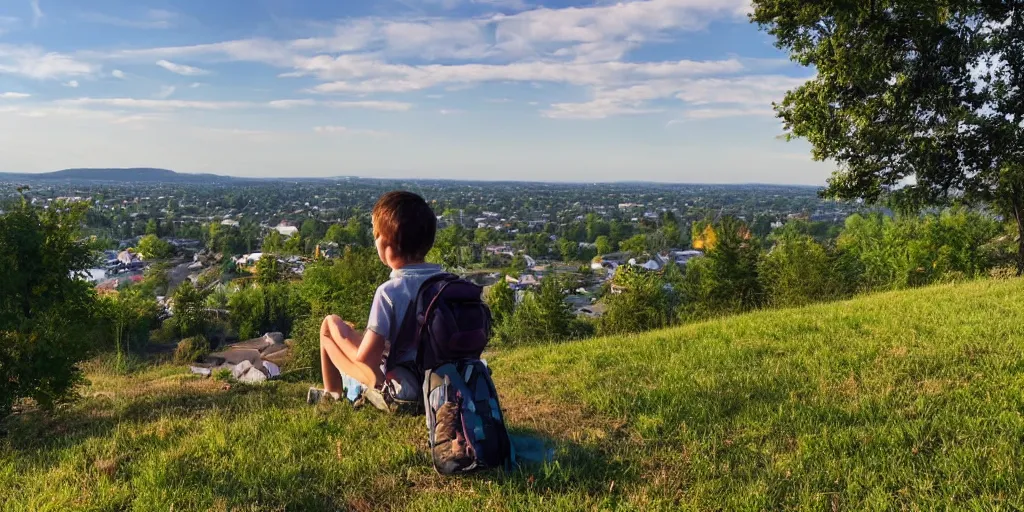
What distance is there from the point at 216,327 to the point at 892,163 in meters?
41.9

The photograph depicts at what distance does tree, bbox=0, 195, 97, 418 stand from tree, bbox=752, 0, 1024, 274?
1264cm

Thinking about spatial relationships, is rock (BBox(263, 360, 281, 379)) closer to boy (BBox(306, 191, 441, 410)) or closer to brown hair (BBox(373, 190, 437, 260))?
boy (BBox(306, 191, 441, 410))

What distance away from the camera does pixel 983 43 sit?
40.1ft

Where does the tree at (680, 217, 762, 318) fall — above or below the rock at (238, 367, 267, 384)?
below

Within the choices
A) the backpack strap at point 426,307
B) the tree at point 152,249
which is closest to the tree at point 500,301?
the backpack strap at point 426,307

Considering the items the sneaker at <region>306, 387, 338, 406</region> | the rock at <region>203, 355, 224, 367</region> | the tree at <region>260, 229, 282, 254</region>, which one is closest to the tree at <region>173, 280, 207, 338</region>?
the rock at <region>203, 355, 224, 367</region>

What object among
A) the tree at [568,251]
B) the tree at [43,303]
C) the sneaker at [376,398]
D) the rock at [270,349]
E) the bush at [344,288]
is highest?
the tree at [43,303]

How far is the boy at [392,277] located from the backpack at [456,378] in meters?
0.11

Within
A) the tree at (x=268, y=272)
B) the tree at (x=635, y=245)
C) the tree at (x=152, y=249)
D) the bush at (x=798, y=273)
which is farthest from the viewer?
the tree at (x=635, y=245)

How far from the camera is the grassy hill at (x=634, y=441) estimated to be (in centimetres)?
304

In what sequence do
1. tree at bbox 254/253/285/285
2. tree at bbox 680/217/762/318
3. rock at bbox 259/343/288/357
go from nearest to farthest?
rock at bbox 259/343/288/357
tree at bbox 680/217/762/318
tree at bbox 254/253/285/285

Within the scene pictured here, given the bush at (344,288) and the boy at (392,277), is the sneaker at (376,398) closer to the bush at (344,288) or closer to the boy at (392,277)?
the boy at (392,277)

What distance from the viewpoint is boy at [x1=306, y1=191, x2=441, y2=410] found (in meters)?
3.47

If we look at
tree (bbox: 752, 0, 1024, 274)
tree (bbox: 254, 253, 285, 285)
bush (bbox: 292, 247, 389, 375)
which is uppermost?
tree (bbox: 752, 0, 1024, 274)
